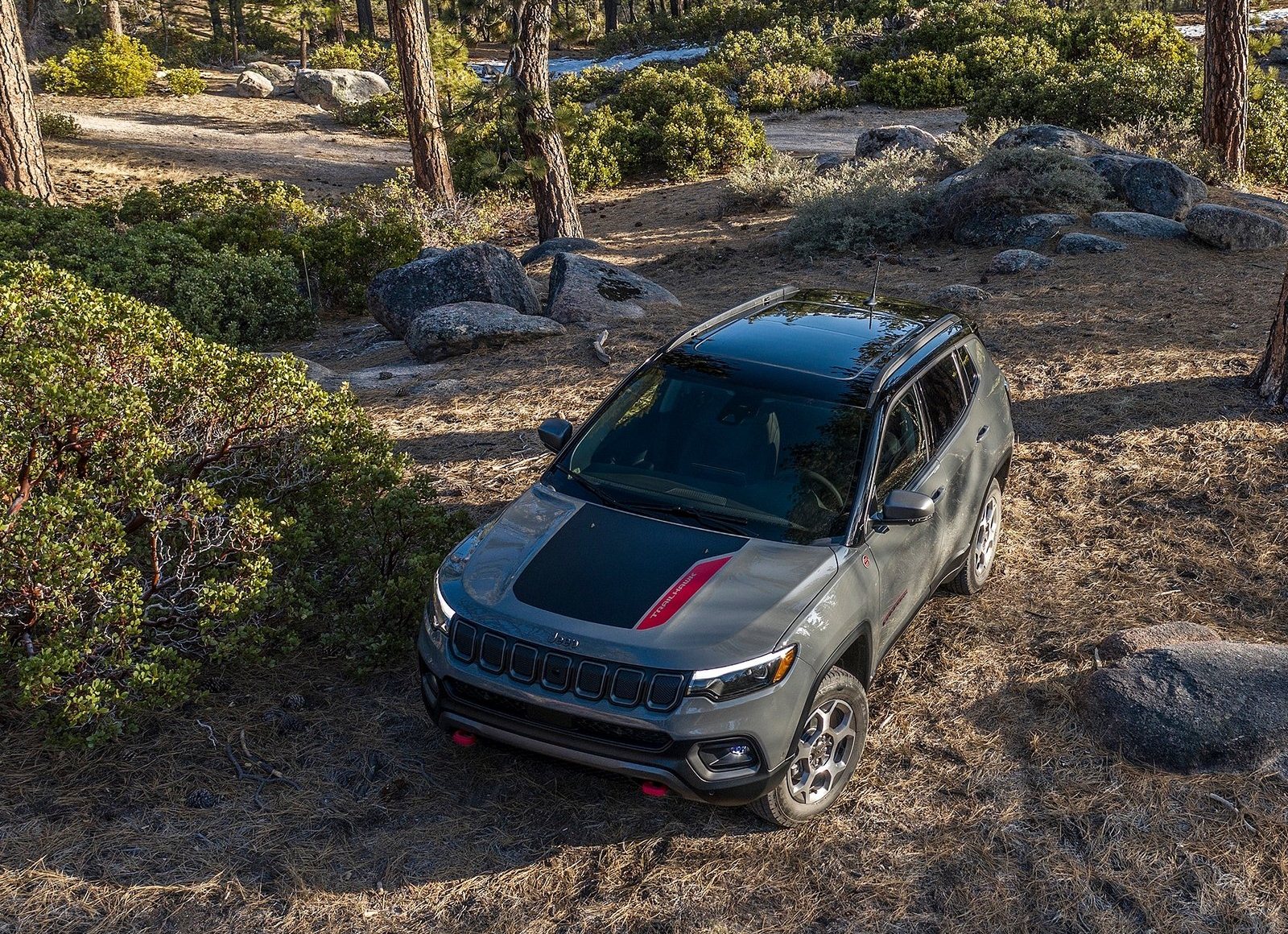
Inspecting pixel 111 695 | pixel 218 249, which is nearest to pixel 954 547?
pixel 111 695

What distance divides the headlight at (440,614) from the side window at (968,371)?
3.11 metres

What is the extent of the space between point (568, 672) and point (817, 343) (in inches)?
91.0

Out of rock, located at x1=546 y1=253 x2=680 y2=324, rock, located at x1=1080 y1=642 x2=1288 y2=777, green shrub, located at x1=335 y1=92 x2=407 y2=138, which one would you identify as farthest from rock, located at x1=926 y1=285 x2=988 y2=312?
green shrub, located at x1=335 y1=92 x2=407 y2=138

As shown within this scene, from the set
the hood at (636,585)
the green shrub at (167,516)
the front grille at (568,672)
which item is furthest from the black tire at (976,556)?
the green shrub at (167,516)

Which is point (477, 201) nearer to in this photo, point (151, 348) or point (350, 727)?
point (151, 348)

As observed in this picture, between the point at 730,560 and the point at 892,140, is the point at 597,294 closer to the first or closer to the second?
the point at 730,560

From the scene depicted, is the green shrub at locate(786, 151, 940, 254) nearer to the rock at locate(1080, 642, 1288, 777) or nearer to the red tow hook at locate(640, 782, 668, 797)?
the rock at locate(1080, 642, 1288, 777)

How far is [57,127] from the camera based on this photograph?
20125mm

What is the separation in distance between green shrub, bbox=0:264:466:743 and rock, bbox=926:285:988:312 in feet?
22.7

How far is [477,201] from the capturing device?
58.5ft

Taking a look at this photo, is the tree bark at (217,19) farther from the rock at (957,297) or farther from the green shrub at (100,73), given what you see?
the rock at (957,297)

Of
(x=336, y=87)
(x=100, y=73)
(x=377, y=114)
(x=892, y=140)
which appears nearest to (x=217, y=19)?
A: (x=100, y=73)

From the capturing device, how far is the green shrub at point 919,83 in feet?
82.5

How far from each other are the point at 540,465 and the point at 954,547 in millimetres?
3324
